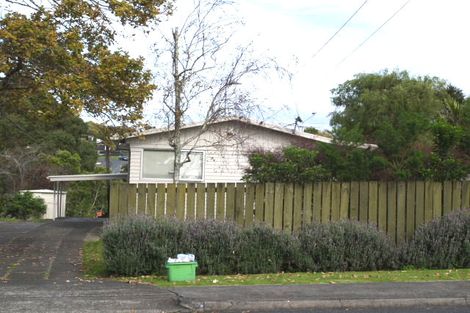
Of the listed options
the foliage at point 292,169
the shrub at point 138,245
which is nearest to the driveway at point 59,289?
the shrub at point 138,245

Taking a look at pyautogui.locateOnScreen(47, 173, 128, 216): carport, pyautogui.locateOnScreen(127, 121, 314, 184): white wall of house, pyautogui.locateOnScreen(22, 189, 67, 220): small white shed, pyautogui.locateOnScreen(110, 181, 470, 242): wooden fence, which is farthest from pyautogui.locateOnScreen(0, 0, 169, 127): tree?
pyautogui.locateOnScreen(22, 189, 67, 220): small white shed

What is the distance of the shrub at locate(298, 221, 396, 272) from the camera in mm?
11102

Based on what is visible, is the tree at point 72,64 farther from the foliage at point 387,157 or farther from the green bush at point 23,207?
the green bush at point 23,207

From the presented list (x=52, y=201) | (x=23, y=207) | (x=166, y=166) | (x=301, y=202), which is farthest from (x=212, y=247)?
(x=52, y=201)

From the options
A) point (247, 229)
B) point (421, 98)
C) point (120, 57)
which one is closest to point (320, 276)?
point (247, 229)

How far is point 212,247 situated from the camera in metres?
10.8

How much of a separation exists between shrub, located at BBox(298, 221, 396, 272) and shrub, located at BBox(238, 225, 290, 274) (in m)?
0.40

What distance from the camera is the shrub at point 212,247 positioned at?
1071 centimetres

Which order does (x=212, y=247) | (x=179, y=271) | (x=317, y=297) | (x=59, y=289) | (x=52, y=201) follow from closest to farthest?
(x=317, y=297), (x=59, y=289), (x=179, y=271), (x=212, y=247), (x=52, y=201)

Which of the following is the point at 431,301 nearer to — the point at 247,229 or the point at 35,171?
the point at 247,229

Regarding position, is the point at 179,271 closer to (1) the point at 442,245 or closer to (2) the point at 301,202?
(2) the point at 301,202

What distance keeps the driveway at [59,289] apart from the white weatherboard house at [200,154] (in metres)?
5.70

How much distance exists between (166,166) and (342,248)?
998 centimetres

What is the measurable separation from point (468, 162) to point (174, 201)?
6.42 m
